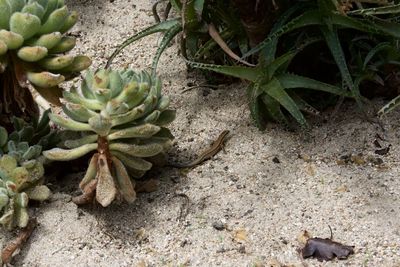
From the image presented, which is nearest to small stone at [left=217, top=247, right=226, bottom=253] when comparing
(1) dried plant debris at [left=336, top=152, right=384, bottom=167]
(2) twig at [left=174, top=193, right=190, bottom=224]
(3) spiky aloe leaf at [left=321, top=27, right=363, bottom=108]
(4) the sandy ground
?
(4) the sandy ground

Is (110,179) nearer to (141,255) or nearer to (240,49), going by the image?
(141,255)

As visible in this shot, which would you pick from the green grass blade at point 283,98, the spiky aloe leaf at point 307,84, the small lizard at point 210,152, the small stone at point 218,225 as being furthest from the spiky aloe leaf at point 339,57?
the small stone at point 218,225

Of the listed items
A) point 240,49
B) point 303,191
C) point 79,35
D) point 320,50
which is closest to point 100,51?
point 79,35

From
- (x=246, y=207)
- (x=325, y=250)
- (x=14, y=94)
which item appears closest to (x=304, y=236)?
(x=325, y=250)

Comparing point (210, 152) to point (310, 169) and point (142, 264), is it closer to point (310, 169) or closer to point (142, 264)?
point (310, 169)

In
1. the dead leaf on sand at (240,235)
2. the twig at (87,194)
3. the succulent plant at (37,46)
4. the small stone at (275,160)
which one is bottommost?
the small stone at (275,160)

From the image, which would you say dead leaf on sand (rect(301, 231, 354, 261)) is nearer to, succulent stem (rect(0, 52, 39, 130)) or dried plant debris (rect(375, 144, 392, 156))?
dried plant debris (rect(375, 144, 392, 156))

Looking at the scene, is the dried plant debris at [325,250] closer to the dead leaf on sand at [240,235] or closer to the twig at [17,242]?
the dead leaf on sand at [240,235]
